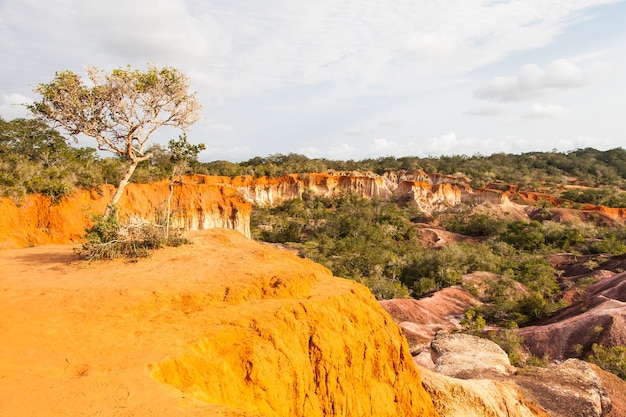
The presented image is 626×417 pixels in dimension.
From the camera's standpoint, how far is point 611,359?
1151 centimetres

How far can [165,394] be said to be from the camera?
141 inches

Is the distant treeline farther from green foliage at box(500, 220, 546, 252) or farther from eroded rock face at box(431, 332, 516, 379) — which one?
green foliage at box(500, 220, 546, 252)

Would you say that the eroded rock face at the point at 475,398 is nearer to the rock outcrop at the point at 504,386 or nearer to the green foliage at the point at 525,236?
the rock outcrop at the point at 504,386

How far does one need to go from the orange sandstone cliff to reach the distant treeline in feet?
25.1

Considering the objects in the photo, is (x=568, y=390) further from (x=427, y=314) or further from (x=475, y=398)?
(x=427, y=314)

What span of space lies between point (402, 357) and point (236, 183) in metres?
39.3

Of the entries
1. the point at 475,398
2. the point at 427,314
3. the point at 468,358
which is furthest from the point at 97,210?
the point at 475,398

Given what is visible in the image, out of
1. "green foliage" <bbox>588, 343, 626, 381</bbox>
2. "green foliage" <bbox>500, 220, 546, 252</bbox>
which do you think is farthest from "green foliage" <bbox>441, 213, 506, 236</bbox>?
"green foliage" <bbox>588, 343, 626, 381</bbox>

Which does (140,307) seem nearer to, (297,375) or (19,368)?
(19,368)

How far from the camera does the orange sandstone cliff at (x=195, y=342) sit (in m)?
3.66

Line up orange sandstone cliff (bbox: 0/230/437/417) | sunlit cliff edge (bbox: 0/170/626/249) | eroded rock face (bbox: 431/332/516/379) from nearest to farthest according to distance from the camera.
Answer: orange sandstone cliff (bbox: 0/230/437/417) < eroded rock face (bbox: 431/332/516/379) < sunlit cliff edge (bbox: 0/170/626/249)

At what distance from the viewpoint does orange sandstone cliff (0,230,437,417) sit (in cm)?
366

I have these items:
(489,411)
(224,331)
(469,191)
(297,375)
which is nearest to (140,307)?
(224,331)

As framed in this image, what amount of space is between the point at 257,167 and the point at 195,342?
50.3m
